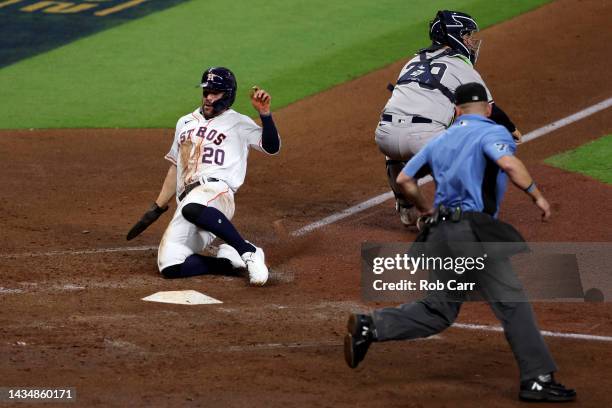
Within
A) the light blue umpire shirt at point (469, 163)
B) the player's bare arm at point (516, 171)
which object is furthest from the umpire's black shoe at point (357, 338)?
the player's bare arm at point (516, 171)

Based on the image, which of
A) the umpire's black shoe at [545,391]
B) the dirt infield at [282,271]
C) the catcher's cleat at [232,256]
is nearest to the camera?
the umpire's black shoe at [545,391]

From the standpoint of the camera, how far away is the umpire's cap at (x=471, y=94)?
693cm

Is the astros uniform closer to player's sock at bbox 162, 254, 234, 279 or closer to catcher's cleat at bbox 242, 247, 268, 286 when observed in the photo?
player's sock at bbox 162, 254, 234, 279

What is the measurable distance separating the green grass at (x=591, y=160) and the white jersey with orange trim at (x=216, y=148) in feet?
12.1

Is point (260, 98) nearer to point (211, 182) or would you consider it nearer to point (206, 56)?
point (211, 182)

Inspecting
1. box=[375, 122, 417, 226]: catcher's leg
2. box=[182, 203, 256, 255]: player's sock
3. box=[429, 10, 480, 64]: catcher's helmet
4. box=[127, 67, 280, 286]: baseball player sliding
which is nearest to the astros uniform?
box=[127, 67, 280, 286]: baseball player sliding

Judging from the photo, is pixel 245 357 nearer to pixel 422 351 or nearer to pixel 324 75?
pixel 422 351

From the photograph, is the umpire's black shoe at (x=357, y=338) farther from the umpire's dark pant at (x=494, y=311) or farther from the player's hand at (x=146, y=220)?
the player's hand at (x=146, y=220)

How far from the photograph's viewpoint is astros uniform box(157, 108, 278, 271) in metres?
9.12

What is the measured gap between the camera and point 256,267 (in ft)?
28.7

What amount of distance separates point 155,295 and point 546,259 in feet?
9.89

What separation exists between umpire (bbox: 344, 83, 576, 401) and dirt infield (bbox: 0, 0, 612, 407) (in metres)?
0.27

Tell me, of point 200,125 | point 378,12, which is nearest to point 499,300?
point 200,125

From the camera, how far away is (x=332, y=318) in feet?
26.5
